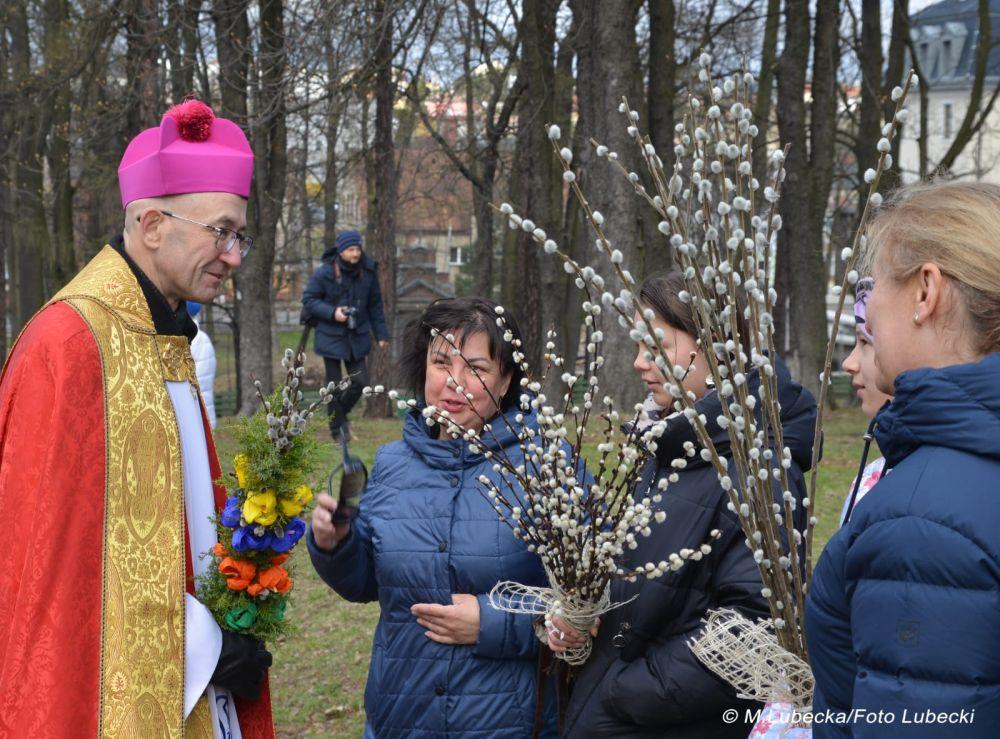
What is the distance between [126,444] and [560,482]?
3.37 feet

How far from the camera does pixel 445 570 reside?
2.82 meters

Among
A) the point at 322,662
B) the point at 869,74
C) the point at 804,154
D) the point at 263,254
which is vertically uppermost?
the point at 869,74

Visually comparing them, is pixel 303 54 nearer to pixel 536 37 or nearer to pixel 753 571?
pixel 536 37

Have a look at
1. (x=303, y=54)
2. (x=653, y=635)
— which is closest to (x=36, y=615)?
(x=653, y=635)

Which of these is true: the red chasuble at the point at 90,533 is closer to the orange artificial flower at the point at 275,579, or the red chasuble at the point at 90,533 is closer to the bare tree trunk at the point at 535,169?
the orange artificial flower at the point at 275,579

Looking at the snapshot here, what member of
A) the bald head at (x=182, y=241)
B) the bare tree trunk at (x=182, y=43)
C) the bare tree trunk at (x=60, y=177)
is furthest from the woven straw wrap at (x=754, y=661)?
the bare tree trunk at (x=60, y=177)

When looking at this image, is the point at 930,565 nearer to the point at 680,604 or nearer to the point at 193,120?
the point at 680,604

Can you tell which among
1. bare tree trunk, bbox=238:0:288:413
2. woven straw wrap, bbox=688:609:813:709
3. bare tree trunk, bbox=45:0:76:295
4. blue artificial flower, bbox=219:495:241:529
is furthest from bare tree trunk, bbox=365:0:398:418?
woven straw wrap, bbox=688:609:813:709

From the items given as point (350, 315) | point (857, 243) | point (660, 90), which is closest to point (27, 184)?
point (350, 315)

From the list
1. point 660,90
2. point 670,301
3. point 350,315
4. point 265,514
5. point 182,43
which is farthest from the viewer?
point 182,43

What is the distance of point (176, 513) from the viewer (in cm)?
267

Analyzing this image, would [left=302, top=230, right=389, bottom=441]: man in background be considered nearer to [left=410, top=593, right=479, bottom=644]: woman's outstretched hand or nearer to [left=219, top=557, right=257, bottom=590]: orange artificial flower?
[left=410, top=593, right=479, bottom=644]: woman's outstretched hand

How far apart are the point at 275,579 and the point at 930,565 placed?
1611mm

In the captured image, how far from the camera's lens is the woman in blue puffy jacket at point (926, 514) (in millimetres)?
1445
